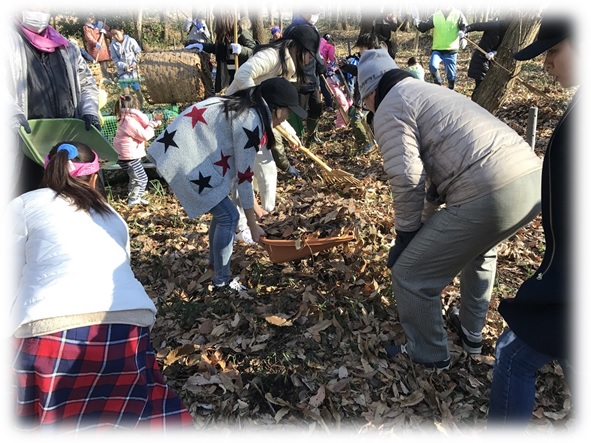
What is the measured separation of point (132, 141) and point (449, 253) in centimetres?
420

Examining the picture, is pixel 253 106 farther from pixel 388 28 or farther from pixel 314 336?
pixel 388 28

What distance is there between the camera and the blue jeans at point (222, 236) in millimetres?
3498

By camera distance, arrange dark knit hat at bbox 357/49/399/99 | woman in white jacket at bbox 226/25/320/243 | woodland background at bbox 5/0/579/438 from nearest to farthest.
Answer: dark knit hat at bbox 357/49/399/99 < woodland background at bbox 5/0/579/438 < woman in white jacket at bbox 226/25/320/243

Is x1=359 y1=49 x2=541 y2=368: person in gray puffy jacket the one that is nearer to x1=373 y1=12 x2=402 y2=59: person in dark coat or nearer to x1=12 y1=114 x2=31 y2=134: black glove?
x1=12 y1=114 x2=31 y2=134: black glove

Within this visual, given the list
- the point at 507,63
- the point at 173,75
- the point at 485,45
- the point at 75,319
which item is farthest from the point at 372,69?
the point at 485,45

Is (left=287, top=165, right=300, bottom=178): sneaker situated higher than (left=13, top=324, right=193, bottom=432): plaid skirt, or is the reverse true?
(left=13, top=324, right=193, bottom=432): plaid skirt

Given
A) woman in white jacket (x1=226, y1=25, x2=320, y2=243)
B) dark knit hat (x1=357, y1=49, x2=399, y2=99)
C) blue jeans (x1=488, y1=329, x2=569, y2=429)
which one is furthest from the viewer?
woman in white jacket (x1=226, y1=25, x2=320, y2=243)

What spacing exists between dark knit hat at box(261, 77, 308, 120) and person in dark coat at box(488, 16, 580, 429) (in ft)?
5.09

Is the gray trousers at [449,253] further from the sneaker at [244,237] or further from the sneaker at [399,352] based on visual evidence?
the sneaker at [244,237]

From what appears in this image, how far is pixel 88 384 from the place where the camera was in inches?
87.7

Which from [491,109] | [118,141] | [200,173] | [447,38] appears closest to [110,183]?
[118,141]

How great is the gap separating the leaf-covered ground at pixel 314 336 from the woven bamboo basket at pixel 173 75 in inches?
101

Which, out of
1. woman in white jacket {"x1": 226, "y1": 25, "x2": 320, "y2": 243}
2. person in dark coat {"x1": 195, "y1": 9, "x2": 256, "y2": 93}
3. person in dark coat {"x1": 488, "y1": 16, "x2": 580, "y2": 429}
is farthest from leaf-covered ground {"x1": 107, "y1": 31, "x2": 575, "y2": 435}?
person in dark coat {"x1": 195, "y1": 9, "x2": 256, "y2": 93}

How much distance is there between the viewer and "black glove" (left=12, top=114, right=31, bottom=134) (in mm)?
3182
